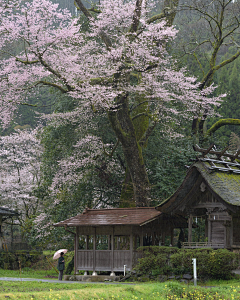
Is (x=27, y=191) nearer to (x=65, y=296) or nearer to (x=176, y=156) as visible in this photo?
(x=176, y=156)

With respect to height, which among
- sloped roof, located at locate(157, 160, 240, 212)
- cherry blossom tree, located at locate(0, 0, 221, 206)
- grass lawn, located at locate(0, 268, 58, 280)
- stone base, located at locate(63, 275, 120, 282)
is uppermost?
cherry blossom tree, located at locate(0, 0, 221, 206)

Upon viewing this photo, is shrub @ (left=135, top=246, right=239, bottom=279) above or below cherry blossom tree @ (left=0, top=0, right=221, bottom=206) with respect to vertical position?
below

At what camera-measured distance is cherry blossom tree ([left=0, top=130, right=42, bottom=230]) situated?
36344 millimetres

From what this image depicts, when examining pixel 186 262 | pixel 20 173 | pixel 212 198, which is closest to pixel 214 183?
pixel 212 198

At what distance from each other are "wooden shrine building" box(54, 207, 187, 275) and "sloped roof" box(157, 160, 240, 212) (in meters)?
1.25

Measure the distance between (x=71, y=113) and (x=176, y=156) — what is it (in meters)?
6.45

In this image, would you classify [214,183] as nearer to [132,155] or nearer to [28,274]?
[132,155]

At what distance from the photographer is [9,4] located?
19.4 meters

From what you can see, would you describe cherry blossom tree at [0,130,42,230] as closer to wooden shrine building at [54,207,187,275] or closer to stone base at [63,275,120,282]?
wooden shrine building at [54,207,187,275]

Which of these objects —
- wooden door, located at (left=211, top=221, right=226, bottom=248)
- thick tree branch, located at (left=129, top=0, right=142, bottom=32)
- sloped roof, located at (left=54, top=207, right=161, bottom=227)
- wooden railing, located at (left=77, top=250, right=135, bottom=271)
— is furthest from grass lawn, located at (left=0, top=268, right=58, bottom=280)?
thick tree branch, located at (left=129, top=0, right=142, bottom=32)

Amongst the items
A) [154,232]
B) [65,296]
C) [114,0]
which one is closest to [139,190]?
[154,232]

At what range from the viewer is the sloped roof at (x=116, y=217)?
1908 centimetres

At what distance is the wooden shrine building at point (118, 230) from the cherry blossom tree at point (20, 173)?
573 inches

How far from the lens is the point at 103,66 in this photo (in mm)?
23094
